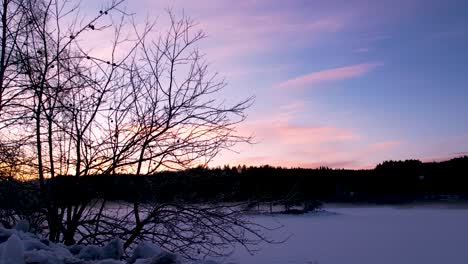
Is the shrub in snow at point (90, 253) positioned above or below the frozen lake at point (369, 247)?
above

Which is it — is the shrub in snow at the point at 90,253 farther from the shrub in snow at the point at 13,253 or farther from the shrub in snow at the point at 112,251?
the shrub in snow at the point at 13,253

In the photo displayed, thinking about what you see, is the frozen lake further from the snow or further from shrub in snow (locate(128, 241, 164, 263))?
shrub in snow (locate(128, 241, 164, 263))

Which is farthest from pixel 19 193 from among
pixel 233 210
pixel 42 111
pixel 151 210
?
pixel 233 210

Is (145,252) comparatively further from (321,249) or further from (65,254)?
(321,249)

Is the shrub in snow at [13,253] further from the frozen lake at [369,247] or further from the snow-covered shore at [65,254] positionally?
the frozen lake at [369,247]

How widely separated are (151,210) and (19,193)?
5.35ft

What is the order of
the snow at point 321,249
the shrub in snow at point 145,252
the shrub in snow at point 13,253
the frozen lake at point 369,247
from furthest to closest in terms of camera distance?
the frozen lake at point 369,247
the shrub in snow at point 145,252
the snow at point 321,249
the shrub in snow at point 13,253

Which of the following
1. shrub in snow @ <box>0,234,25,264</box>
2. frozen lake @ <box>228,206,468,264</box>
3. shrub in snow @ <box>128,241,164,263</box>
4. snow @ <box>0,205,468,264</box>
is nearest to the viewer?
shrub in snow @ <box>0,234,25,264</box>

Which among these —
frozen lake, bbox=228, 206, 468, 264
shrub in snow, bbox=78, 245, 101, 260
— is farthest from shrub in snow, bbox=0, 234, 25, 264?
frozen lake, bbox=228, 206, 468, 264

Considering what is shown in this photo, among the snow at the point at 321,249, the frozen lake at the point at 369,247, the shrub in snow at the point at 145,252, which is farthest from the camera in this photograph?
the frozen lake at the point at 369,247

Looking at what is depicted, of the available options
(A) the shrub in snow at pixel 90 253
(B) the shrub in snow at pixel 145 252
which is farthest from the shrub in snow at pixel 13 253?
(B) the shrub in snow at pixel 145 252

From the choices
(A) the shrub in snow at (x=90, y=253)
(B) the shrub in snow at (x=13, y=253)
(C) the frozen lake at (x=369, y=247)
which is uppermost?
(B) the shrub in snow at (x=13, y=253)

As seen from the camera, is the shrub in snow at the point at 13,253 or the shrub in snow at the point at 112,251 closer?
the shrub in snow at the point at 13,253

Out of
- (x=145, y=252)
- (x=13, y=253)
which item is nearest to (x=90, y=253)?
(x=145, y=252)
